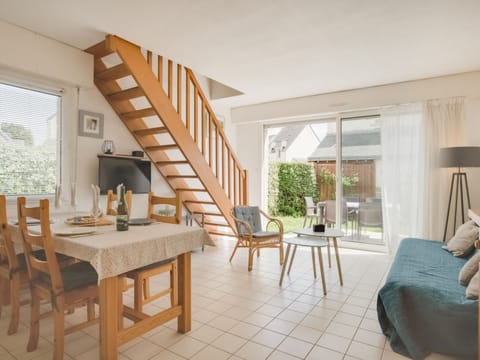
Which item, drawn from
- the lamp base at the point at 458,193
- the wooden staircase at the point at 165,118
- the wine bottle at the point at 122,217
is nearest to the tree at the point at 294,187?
the wooden staircase at the point at 165,118

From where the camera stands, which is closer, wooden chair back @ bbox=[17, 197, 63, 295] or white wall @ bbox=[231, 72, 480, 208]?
wooden chair back @ bbox=[17, 197, 63, 295]

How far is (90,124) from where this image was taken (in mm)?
3537

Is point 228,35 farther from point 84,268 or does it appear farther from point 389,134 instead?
point 389,134

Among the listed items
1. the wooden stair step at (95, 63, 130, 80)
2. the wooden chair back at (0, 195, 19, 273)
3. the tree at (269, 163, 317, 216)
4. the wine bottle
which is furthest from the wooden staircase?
the tree at (269, 163, 317, 216)

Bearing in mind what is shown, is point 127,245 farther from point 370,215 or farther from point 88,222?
point 370,215

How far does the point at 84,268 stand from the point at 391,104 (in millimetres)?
4343

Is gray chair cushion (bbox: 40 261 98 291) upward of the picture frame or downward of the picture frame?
downward

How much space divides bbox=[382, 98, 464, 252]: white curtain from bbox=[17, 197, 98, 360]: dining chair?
157 inches

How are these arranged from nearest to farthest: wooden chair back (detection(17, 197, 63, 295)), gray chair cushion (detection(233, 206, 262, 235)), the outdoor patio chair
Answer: wooden chair back (detection(17, 197, 63, 295)) → gray chair cushion (detection(233, 206, 262, 235)) → the outdoor patio chair

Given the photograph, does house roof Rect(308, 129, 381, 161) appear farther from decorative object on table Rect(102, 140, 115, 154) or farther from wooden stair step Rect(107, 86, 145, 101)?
decorative object on table Rect(102, 140, 115, 154)

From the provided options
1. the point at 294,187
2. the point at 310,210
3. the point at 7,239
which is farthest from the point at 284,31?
the point at 294,187

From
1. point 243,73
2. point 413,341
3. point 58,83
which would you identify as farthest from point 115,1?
point 413,341

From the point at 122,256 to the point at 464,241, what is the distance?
3122 mm

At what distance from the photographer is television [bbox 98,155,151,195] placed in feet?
11.6
